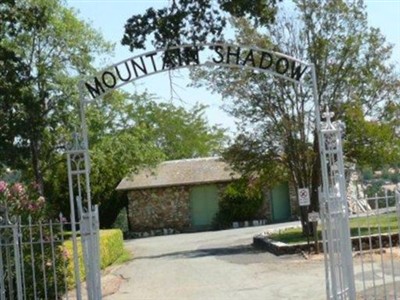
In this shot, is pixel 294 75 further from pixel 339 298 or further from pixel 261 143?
pixel 261 143

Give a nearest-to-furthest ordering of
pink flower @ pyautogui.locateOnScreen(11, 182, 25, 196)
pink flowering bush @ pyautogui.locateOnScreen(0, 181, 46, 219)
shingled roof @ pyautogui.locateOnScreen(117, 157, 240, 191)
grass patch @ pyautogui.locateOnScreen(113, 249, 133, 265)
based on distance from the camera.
A: 1. pink flowering bush @ pyautogui.locateOnScreen(0, 181, 46, 219)
2. pink flower @ pyautogui.locateOnScreen(11, 182, 25, 196)
3. grass patch @ pyautogui.locateOnScreen(113, 249, 133, 265)
4. shingled roof @ pyautogui.locateOnScreen(117, 157, 240, 191)

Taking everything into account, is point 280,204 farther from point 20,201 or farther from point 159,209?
point 20,201

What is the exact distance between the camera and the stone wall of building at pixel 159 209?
138 feet

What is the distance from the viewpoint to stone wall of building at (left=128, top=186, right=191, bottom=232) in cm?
4194

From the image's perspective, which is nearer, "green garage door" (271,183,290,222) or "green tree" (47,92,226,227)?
"green tree" (47,92,226,227)

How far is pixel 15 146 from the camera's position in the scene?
19.9 metres

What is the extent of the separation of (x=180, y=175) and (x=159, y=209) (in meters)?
2.38

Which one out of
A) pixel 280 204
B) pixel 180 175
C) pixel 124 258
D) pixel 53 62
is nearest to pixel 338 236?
pixel 124 258

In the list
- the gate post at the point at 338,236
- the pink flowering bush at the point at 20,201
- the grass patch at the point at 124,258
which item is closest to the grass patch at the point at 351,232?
the grass patch at the point at 124,258

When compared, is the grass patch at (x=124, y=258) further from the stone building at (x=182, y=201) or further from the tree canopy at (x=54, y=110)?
the stone building at (x=182, y=201)

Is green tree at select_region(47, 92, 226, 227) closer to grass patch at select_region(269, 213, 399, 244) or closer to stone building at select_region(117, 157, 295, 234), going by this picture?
stone building at select_region(117, 157, 295, 234)

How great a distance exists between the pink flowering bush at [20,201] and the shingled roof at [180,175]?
992 inches

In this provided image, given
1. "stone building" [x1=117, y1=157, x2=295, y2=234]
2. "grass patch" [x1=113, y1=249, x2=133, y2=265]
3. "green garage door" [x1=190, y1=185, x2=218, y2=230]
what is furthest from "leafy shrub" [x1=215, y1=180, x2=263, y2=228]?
"grass patch" [x1=113, y1=249, x2=133, y2=265]

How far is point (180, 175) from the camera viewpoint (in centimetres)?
4269
